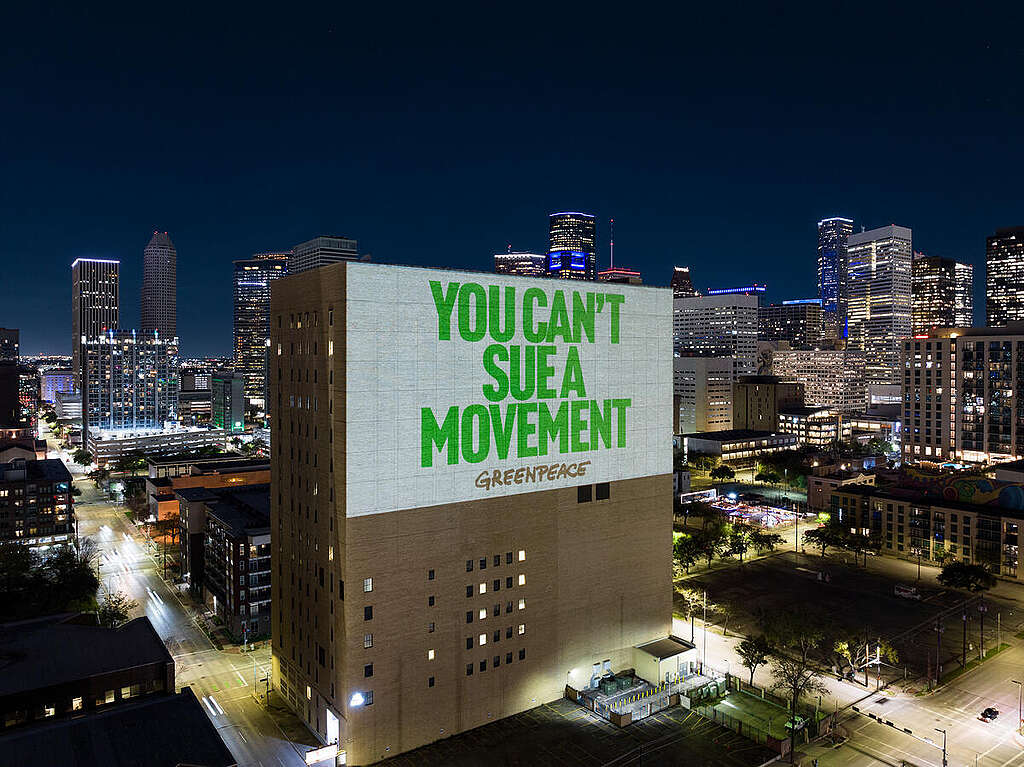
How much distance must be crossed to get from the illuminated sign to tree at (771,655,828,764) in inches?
940

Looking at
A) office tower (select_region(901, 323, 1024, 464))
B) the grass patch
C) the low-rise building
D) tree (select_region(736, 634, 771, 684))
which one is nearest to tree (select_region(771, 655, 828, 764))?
tree (select_region(736, 634, 771, 684))

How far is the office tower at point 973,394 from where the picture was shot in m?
182

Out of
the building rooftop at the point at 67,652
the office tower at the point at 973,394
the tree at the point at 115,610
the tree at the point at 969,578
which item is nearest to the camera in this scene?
the building rooftop at the point at 67,652

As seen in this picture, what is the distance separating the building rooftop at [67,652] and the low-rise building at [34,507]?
258 feet

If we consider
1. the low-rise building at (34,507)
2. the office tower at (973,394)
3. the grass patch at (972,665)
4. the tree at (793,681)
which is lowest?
the grass patch at (972,665)

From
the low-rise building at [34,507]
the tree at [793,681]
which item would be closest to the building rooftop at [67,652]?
the tree at [793,681]

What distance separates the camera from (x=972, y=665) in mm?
77438

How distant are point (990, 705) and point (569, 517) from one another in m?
46.5

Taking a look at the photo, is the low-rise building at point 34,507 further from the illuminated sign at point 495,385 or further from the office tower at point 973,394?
the office tower at point 973,394

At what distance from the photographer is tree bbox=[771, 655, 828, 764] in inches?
2419

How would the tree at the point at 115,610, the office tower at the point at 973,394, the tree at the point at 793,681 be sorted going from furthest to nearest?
the office tower at the point at 973,394 < the tree at the point at 115,610 < the tree at the point at 793,681

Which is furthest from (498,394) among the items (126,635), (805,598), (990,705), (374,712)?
(805,598)

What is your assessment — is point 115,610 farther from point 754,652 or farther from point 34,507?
point 754,652

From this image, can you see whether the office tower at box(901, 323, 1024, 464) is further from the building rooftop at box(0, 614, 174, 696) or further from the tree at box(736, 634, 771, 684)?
the building rooftop at box(0, 614, 174, 696)
